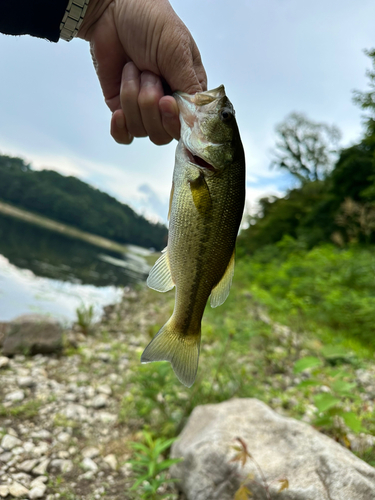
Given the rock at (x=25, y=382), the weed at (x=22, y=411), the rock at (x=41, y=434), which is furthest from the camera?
the rock at (x=25, y=382)

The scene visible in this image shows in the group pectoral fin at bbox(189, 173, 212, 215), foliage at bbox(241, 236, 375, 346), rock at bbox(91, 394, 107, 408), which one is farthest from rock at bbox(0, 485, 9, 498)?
foliage at bbox(241, 236, 375, 346)

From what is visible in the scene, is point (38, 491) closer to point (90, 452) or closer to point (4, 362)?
point (90, 452)

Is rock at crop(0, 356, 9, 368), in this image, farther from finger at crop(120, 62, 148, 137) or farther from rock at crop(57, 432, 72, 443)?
finger at crop(120, 62, 148, 137)

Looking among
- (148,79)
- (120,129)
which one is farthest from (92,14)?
(120,129)

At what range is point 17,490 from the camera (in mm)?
2660

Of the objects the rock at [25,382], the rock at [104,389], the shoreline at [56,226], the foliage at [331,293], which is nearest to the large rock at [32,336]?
the rock at [25,382]

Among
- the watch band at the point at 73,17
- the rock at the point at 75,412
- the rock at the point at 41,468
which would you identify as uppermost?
the watch band at the point at 73,17

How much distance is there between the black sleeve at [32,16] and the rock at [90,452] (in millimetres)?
3654

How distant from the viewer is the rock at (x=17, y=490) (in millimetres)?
2628

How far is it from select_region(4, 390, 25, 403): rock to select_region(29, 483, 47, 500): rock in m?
1.49

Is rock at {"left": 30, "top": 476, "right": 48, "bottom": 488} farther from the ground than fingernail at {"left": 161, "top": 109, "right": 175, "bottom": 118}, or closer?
closer

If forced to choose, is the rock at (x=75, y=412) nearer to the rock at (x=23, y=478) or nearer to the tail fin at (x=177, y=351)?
the rock at (x=23, y=478)

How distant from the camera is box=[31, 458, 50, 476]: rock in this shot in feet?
9.66

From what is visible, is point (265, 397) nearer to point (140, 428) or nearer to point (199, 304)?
point (140, 428)
